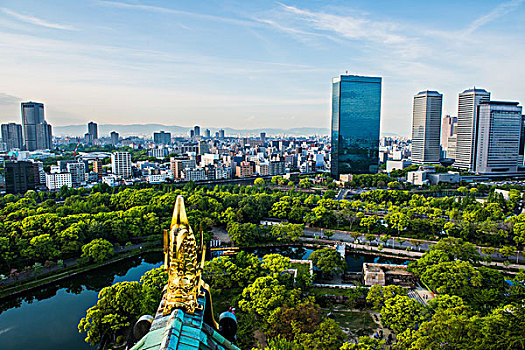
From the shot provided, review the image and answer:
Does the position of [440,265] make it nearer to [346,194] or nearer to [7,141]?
[346,194]

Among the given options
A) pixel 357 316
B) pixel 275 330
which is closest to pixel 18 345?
pixel 275 330

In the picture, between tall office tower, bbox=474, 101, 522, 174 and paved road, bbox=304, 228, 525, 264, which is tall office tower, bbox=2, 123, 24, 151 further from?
tall office tower, bbox=474, 101, 522, 174

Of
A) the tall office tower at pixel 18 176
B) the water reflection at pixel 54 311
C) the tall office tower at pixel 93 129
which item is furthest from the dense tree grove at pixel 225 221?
the tall office tower at pixel 93 129

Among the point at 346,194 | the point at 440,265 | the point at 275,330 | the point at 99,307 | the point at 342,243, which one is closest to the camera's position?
the point at 275,330

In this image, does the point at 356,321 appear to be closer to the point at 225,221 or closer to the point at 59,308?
the point at 59,308

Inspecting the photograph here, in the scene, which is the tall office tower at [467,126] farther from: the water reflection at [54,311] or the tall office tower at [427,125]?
the water reflection at [54,311]

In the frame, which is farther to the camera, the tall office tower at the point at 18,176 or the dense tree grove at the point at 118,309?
the tall office tower at the point at 18,176

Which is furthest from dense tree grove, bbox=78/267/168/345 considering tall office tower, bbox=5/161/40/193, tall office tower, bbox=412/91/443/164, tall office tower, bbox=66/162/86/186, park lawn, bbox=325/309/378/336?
tall office tower, bbox=412/91/443/164
